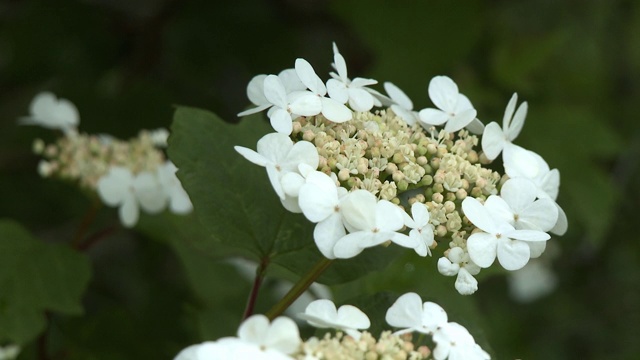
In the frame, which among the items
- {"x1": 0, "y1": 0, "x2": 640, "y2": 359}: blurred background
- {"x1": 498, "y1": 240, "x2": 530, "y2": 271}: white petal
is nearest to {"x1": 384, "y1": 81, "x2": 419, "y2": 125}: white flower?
{"x1": 498, "y1": 240, "x2": 530, "y2": 271}: white petal

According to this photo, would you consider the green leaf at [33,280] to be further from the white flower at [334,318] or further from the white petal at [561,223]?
the white petal at [561,223]

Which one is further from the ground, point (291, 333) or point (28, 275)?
point (291, 333)

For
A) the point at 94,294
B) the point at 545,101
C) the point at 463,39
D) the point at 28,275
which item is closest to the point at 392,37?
the point at 463,39

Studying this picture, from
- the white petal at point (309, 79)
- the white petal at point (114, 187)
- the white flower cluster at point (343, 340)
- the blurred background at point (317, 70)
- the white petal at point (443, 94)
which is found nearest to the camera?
the white flower cluster at point (343, 340)

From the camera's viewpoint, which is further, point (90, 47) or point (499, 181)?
point (90, 47)

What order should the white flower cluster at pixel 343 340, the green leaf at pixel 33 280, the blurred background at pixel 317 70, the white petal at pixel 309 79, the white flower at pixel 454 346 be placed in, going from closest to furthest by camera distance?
1. the white flower cluster at pixel 343 340
2. the white flower at pixel 454 346
3. the white petal at pixel 309 79
4. the green leaf at pixel 33 280
5. the blurred background at pixel 317 70

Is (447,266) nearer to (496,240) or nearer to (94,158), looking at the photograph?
(496,240)

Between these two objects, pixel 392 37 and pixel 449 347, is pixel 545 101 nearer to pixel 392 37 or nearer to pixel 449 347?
pixel 392 37

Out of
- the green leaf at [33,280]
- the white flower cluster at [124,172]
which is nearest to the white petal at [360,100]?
the white flower cluster at [124,172]
